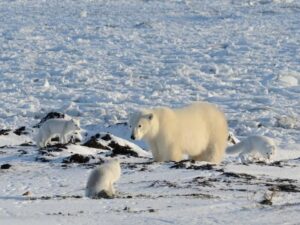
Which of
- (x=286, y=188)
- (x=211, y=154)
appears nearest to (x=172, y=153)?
(x=211, y=154)

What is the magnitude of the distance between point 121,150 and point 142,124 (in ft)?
4.09

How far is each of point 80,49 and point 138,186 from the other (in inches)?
696

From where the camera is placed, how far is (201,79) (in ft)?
63.2

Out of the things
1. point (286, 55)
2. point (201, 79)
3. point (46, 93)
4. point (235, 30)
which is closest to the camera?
point (46, 93)

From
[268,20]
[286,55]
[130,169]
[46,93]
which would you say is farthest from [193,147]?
[268,20]

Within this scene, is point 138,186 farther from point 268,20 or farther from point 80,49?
point 268,20

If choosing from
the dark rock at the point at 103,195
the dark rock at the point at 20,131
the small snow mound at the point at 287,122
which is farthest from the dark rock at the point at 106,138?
the dark rock at the point at 103,195

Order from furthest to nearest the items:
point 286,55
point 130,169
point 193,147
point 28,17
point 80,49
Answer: point 28,17 < point 80,49 < point 286,55 < point 193,147 < point 130,169

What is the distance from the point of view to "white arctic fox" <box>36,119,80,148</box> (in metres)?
11.4

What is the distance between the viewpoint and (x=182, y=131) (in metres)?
9.16

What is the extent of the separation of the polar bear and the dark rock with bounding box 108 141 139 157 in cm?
57

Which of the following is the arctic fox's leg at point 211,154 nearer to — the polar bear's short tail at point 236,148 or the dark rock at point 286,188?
the polar bear's short tail at point 236,148

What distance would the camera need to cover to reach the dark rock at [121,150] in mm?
9609

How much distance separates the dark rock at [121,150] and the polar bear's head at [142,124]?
0.50 meters
